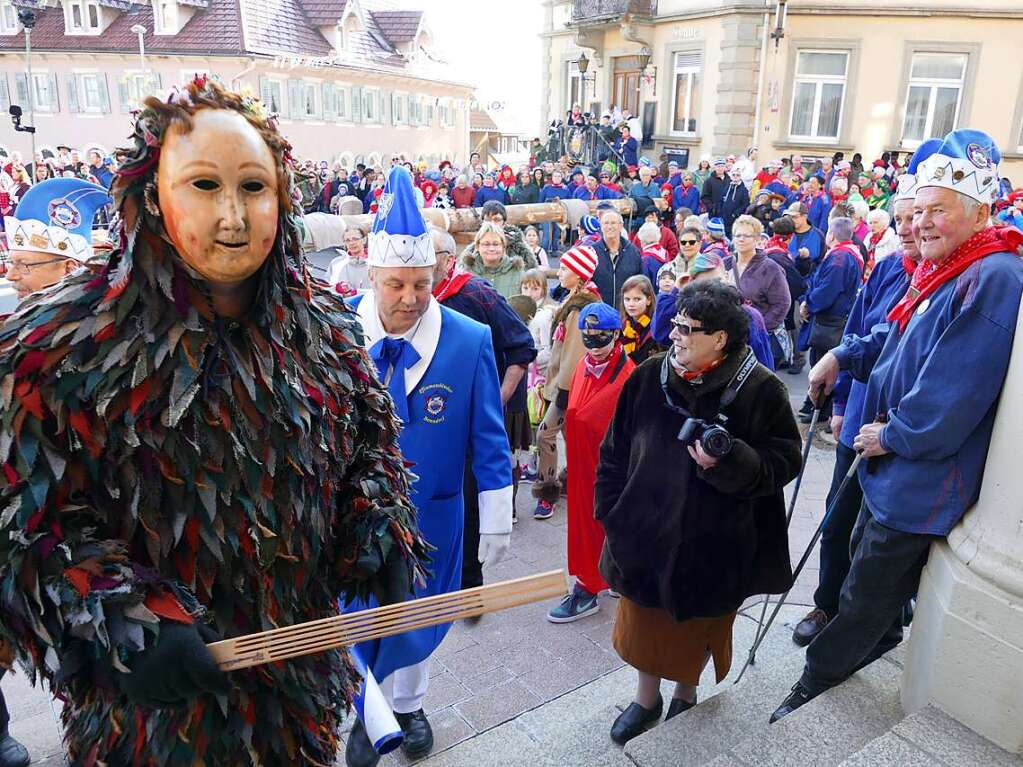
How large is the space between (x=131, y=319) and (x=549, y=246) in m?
16.0

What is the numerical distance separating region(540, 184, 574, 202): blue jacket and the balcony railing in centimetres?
937

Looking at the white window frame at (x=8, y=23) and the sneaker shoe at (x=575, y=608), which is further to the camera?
the white window frame at (x=8, y=23)

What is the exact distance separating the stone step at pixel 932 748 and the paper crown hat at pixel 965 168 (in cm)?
180

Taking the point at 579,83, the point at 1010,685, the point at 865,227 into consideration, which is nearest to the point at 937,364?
the point at 1010,685

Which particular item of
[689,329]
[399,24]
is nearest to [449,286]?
[689,329]

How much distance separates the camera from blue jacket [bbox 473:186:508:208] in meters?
17.7

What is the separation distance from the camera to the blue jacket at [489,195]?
17656mm

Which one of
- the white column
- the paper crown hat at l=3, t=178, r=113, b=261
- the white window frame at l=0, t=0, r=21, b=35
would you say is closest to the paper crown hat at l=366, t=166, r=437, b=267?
the paper crown hat at l=3, t=178, r=113, b=261

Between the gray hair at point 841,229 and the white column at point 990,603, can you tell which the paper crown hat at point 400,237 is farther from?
the gray hair at point 841,229

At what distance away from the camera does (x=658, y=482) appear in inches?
115

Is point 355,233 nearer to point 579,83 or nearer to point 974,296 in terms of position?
point 974,296

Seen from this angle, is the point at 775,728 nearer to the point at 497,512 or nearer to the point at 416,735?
the point at 497,512

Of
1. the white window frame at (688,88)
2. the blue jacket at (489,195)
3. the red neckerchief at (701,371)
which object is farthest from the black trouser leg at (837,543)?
the white window frame at (688,88)

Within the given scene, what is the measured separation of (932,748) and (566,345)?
3.31 m
